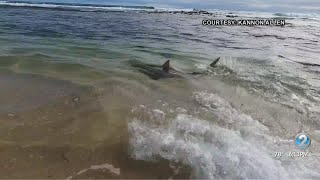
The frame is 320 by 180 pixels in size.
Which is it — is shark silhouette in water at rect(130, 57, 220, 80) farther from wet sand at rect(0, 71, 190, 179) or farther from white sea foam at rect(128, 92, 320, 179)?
white sea foam at rect(128, 92, 320, 179)

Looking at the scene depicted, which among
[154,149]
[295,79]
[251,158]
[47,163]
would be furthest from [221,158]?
[295,79]

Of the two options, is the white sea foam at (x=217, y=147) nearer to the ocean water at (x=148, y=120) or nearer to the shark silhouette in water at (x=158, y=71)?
the ocean water at (x=148, y=120)

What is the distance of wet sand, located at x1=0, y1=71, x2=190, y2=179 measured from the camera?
432cm

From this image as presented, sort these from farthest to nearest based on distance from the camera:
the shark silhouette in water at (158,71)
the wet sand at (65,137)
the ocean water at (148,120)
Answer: the shark silhouette in water at (158,71)
the ocean water at (148,120)
the wet sand at (65,137)

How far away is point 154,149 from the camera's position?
4.77m

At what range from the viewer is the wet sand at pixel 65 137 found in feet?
14.2

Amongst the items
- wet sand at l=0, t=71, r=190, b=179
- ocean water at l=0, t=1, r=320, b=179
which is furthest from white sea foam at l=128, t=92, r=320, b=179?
wet sand at l=0, t=71, r=190, b=179

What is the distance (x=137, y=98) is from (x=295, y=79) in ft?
18.2

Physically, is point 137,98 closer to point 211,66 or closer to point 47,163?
point 47,163

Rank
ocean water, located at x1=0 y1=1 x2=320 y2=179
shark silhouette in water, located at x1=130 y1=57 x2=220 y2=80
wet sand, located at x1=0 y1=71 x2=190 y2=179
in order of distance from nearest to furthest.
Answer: wet sand, located at x1=0 y1=71 x2=190 y2=179, ocean water, located at x1=0 y1=1 x2=320 y2=179, shark silhouette in water, located at x1=130 y1=57 x2=220 y2=80

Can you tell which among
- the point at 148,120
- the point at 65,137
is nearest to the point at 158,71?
the point at 148,120

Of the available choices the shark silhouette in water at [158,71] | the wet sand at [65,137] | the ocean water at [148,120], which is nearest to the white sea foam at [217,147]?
the ocean water at [148,120]

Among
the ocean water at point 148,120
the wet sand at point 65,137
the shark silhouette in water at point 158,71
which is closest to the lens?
the wet sand at point 65,137

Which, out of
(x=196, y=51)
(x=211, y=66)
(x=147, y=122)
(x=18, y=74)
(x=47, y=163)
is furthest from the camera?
(x=196, y=51)
